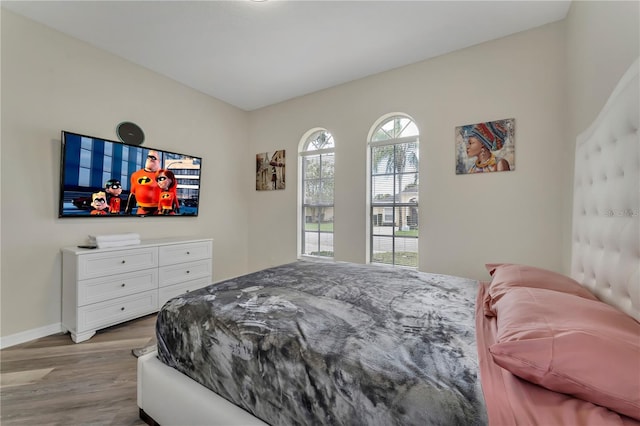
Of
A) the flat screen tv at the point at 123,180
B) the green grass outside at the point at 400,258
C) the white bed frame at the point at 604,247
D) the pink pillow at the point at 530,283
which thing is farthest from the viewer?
the green grass outside at the point at 400,258

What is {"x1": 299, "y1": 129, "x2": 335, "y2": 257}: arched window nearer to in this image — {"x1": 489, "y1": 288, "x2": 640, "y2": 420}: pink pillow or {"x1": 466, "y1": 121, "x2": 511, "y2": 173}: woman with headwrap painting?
{"x1": 466, "y1": 121, "x2": 511, "y2": 173}: woman with headwrap painting

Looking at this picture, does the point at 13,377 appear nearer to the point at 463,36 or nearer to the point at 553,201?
the point at 553,201

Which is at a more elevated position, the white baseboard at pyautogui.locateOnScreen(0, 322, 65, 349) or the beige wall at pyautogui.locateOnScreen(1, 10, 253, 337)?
the beige wall at pyautogui.locateOnScreen(1, 10, 253, 337)

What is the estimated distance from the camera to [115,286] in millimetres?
2578

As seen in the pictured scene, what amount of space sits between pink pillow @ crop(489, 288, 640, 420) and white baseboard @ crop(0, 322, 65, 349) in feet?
12.0

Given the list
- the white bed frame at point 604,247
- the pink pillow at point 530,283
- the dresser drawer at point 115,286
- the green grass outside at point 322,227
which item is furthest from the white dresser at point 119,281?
the pink pillow at point 530,283

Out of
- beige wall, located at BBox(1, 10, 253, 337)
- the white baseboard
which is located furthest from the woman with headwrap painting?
the white baseboard

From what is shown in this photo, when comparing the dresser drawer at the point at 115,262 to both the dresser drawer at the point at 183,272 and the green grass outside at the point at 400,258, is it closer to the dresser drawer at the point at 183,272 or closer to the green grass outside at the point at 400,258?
the dresser drawer at the point at 183,272

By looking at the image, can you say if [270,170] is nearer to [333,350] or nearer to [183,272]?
[183,272]

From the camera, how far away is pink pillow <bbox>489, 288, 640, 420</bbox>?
643 millimetres

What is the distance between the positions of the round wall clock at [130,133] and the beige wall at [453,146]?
226 centimetres

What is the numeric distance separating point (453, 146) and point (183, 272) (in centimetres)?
347

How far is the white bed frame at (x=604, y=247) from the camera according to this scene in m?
1.11

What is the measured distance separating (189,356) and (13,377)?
1708mm
